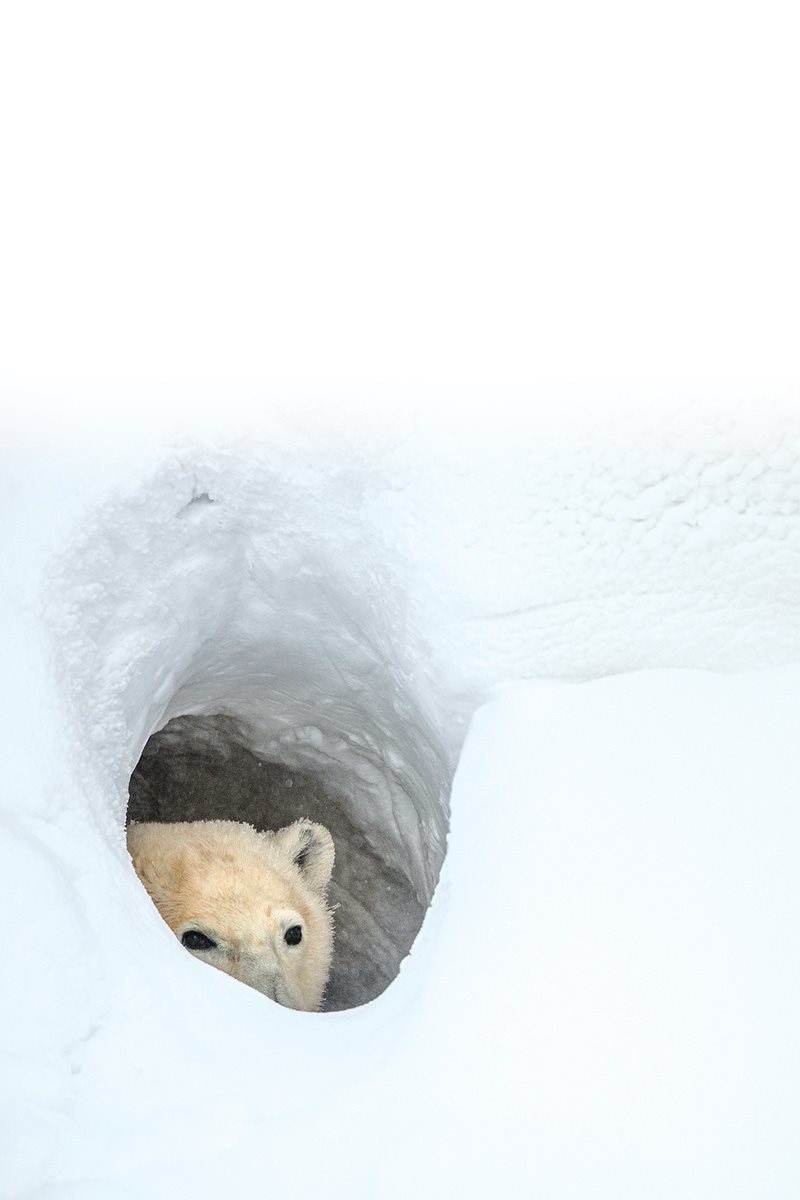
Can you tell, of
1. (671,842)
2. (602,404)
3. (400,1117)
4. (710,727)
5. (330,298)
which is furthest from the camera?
(330,298)

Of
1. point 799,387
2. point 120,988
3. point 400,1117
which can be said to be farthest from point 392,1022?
point 799,387

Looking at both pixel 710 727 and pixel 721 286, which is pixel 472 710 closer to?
pixel 710 727

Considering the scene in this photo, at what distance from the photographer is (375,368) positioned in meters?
1.91

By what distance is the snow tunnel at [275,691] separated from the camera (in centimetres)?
209

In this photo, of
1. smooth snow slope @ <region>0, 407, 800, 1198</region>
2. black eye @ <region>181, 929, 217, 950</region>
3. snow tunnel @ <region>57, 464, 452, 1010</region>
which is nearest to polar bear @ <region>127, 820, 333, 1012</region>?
black eye @ <region>181, 929, 217, 950</region>

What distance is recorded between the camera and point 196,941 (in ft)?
8.30

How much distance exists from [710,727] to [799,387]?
0.60 m

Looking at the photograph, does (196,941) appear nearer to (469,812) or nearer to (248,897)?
(248,897)

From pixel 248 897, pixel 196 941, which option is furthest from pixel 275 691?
pixel 196 941

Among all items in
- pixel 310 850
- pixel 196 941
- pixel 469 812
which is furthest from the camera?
pixel 310 850

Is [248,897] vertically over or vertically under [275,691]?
under

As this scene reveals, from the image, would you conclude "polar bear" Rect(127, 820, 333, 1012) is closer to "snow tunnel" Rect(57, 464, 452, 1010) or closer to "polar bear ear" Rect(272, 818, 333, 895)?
"polar bear ear" Rect(272, 818, 333, 895)

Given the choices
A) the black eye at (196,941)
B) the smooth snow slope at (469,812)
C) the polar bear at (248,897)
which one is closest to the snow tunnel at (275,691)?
the smooth snow slope at (469,812)

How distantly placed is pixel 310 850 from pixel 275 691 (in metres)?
0.50
